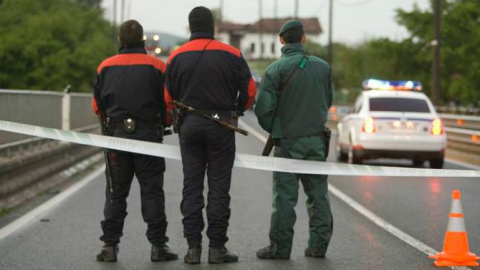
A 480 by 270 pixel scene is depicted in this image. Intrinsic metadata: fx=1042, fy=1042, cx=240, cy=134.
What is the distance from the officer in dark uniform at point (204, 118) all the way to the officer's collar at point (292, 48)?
62cm

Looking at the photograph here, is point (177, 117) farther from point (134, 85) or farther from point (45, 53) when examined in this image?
point (45, 53)

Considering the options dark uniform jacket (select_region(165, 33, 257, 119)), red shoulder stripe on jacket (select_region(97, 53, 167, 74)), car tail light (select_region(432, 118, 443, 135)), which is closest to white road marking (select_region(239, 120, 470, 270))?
dark uniform jacket (select_region(165, 33, 257, 119))

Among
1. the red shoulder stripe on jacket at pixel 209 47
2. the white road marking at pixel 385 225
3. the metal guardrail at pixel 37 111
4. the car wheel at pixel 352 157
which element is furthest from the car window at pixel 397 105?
the red shoulder stripe on jacket at pixel 209 47

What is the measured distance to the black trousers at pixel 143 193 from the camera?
333 inches

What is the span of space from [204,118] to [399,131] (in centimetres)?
1253

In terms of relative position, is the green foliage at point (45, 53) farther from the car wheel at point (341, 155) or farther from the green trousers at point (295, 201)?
the green trousers at point (295, 201)

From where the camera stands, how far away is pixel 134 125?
27.7 ft

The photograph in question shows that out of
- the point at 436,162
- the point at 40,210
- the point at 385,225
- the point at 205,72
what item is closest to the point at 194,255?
the point at 205,72

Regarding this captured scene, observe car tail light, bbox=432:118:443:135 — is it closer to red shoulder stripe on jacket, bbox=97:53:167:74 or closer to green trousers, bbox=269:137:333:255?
green trousers, bbox=269:137:333:255

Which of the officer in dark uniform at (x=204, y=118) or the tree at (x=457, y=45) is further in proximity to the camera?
the tree at (x=457, y=45)

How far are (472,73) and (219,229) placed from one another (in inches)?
3026

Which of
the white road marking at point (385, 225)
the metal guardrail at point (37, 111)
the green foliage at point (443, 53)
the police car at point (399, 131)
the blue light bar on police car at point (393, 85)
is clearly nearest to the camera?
the white road marking at point (385, 225)

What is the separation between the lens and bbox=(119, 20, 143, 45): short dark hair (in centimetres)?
847

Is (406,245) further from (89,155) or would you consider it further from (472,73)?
(472,73)
